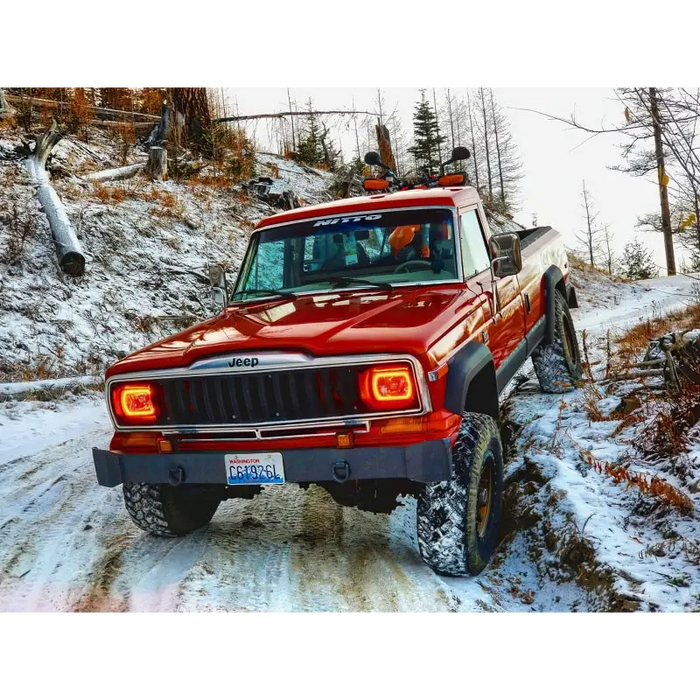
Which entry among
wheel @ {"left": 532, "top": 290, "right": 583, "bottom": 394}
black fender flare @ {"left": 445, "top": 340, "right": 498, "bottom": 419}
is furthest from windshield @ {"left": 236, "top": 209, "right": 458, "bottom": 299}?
wheel @ {"left": 532, "top": 290, "right": 583, "bottom": 394}

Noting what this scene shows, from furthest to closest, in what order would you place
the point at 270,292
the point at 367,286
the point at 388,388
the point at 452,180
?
the point at 452,180
the point at 270,292
the point at 367,286
the point at 388,388

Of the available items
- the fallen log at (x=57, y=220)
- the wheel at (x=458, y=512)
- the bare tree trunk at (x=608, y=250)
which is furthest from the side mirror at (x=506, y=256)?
the bare tree trunk at (x=608, y=250)

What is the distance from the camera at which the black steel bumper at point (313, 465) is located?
3.48 m

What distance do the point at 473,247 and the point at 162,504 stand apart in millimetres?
2691

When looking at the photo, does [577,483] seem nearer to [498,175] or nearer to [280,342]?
[280,342]

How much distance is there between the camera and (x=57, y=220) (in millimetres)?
12328

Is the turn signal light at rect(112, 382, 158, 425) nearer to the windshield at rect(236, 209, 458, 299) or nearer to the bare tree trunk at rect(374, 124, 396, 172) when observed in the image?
the windshield at rect(236, 209, 458, 299)

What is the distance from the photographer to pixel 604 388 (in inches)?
273

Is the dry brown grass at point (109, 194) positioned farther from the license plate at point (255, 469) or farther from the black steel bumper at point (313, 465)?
the license plate at point (255, 469)

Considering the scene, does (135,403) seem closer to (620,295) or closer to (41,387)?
(41,387)

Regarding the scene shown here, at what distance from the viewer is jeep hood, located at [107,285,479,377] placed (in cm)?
356

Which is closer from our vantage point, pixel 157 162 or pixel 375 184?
pixel 375 184

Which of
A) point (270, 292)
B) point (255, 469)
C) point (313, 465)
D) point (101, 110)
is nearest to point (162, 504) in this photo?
point (255, 469)

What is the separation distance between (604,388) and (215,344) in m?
4.41
